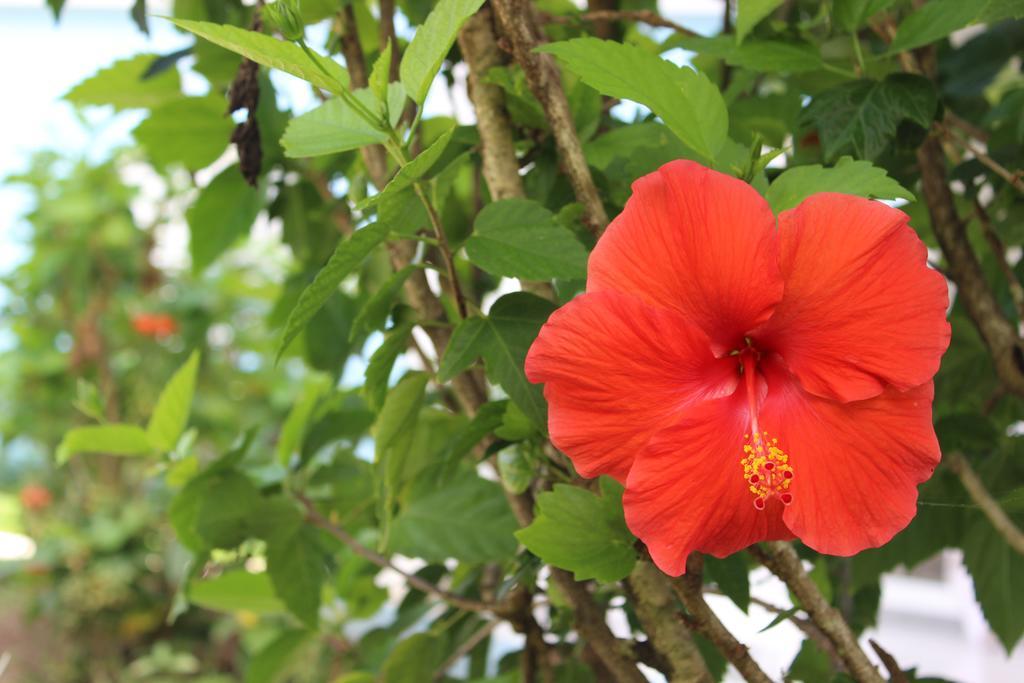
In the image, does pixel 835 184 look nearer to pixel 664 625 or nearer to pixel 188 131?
pixel 664 625

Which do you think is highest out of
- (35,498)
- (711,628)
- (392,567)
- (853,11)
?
(853,11)

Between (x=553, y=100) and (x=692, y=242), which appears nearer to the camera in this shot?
(x=692, y=242)

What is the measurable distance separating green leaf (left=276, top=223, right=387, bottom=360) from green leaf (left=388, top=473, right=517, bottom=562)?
9.1 inches

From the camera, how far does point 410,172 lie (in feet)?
1.19

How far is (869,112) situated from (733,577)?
9.2 inches

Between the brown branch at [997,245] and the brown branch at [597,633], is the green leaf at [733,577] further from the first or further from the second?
the brown branch at [997,245]

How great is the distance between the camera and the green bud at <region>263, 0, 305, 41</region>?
1.19 feet

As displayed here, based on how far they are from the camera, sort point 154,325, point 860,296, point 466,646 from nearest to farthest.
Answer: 1. point 860,296
2. point 466,646
3. point 154,325

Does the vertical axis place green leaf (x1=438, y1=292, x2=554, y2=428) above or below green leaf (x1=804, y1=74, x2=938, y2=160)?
below

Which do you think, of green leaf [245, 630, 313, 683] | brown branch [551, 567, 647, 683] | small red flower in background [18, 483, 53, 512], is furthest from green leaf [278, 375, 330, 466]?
small red flower in background [18, 483, 53, 512]

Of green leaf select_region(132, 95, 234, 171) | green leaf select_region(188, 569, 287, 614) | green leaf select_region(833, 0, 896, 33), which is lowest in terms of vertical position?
green leaf select_region(188, 569, 287, 614)

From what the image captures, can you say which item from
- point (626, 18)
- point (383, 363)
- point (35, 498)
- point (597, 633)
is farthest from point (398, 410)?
point (35, 498)

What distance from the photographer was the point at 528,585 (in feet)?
1.76

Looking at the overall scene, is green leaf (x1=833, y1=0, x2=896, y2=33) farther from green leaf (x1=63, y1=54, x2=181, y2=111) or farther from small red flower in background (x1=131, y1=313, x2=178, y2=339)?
small red flower in background (x1=131, y1=313, x2=178, y2=339)
